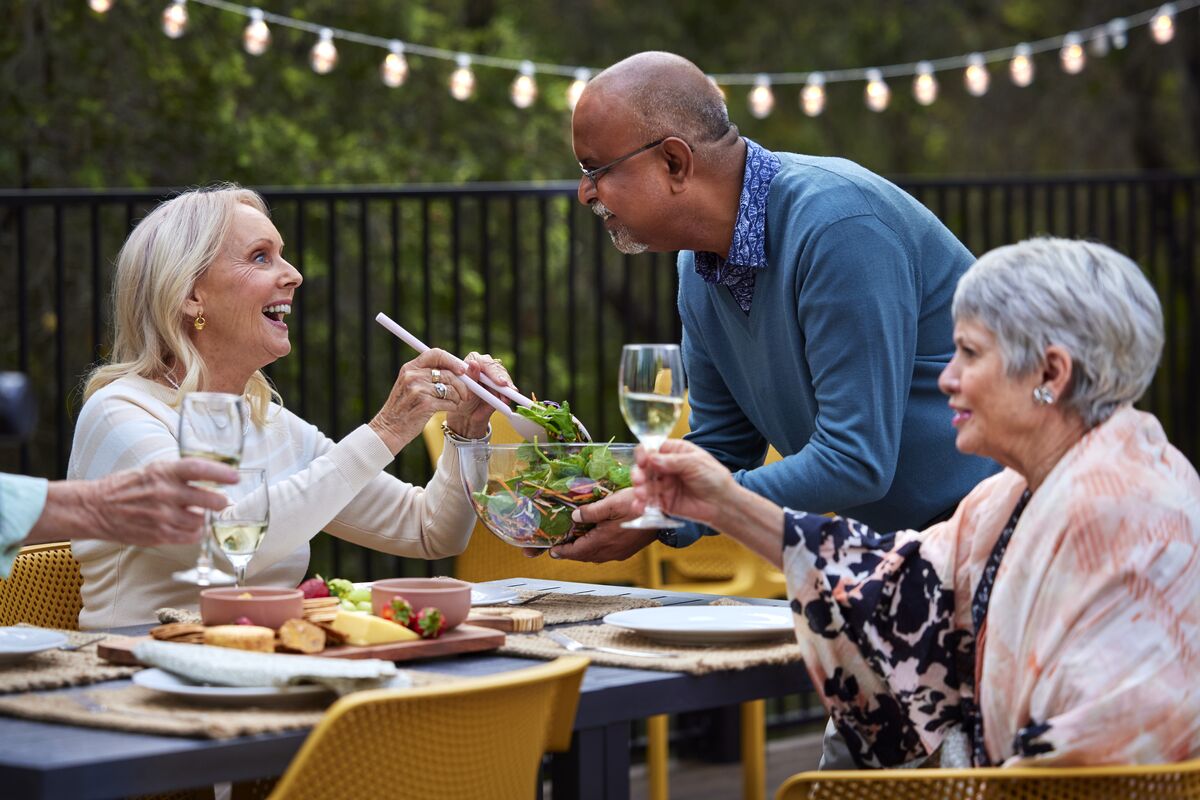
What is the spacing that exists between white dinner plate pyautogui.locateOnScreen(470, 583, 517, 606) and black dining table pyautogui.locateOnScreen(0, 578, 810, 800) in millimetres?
418

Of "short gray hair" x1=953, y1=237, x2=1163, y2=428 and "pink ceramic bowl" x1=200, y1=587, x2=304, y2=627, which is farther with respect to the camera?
"pink ceramic bowl" x1=200, y1=587, x2=304, y2=627

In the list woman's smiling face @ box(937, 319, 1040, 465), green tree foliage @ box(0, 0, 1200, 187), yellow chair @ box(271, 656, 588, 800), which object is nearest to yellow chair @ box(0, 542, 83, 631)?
yellow chair @ box(271, 656, 588, 800)

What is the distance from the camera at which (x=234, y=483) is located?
82.1 inches

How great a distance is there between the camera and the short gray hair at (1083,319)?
6.59 feet

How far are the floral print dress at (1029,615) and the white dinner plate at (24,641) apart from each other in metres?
0.99

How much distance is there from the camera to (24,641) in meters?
2.24

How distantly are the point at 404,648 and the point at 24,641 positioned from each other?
51 cm

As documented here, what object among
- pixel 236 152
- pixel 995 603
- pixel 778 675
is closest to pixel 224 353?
pixel 778 675

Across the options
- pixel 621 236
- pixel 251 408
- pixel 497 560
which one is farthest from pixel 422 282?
pixel 621 236

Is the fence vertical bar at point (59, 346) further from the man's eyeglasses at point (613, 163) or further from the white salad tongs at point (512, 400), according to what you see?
the man's eyeglasses at point (613, 163)

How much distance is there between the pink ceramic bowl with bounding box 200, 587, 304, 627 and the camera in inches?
87.5

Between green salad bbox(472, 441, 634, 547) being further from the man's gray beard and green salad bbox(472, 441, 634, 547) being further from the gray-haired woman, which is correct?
the man's gray beard

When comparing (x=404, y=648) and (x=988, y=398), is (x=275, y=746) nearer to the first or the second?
(x=404, y=648)

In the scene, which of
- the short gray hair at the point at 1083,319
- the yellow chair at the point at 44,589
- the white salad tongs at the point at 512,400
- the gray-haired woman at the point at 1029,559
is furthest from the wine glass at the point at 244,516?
the short gray hair at the point at 1083,319
